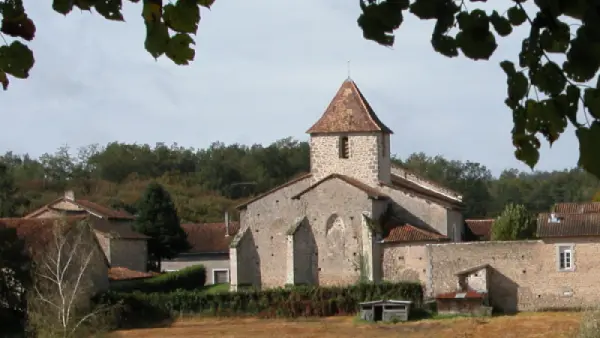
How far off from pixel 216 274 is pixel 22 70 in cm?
6029

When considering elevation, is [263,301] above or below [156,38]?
below

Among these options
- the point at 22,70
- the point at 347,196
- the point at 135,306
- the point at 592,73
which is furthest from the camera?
the point at 347,196

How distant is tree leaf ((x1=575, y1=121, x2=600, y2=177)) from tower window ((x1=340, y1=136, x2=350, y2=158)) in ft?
142

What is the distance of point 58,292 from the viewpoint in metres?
35.3

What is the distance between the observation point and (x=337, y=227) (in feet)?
149

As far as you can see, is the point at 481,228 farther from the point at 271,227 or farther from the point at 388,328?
the point at 388,328

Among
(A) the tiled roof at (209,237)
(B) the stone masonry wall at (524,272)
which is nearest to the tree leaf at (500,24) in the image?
(B) the stone masonry wall at (524,272)

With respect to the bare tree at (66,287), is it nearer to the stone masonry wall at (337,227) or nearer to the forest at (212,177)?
the stone masonry wall at (337,227)

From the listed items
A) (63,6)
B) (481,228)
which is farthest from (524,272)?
(63,6)

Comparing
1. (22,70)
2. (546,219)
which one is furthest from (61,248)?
(22,70)

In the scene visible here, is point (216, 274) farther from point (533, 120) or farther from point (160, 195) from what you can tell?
point (533, 120)

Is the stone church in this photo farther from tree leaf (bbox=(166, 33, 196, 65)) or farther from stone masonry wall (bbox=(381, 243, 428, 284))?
tree leaf (bbox=(166, 33, 196, 65))

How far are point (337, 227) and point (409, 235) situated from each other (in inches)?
130

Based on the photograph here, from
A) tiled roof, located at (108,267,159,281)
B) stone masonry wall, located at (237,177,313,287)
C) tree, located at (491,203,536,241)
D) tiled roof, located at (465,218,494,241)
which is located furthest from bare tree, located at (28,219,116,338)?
tiled roof, located at (465,218,494,241)
